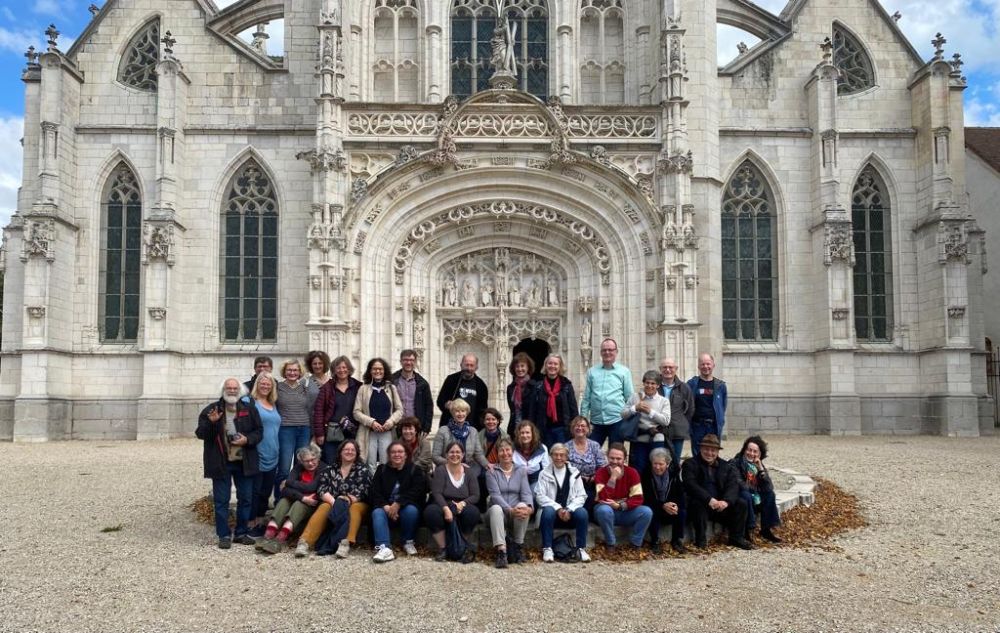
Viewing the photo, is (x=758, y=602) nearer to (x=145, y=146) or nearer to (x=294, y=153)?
(x=294, y=153)

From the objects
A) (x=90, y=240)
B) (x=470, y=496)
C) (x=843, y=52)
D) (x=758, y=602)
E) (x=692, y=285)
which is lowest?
(x=758, y=602)

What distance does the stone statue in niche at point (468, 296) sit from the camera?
18.5 metres

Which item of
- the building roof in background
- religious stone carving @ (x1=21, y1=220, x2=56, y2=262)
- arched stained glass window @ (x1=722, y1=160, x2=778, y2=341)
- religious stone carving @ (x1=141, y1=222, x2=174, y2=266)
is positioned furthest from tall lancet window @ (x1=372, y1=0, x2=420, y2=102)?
the building roof in background

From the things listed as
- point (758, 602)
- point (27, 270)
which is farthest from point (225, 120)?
point (758, 602)

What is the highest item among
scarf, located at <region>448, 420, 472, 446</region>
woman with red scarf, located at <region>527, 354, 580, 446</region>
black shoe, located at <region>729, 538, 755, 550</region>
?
woman with red scarf, located at <region>527, 354, 580, 446</region>

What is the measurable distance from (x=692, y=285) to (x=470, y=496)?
10.8 meters

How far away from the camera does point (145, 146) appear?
1866cm

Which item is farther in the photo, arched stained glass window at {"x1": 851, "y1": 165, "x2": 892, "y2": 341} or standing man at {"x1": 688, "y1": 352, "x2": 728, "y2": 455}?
arched stained glass window at {"x1": 851, "y1": 165, "x2": 892, "y2": 341}

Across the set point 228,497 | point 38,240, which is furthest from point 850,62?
point 38,240

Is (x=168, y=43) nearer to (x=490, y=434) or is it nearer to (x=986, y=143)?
(x=490, y=434)

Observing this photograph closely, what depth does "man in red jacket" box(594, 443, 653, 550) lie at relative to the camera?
7.04m

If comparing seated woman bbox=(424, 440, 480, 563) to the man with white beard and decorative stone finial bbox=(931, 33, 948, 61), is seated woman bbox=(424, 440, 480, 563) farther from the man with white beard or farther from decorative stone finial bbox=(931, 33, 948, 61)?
decorative stone finial bbox=(931, 33, 948, 61)

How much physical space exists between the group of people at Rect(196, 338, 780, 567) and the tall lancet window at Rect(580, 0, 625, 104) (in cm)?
1311

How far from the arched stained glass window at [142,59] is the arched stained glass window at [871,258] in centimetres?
1820
